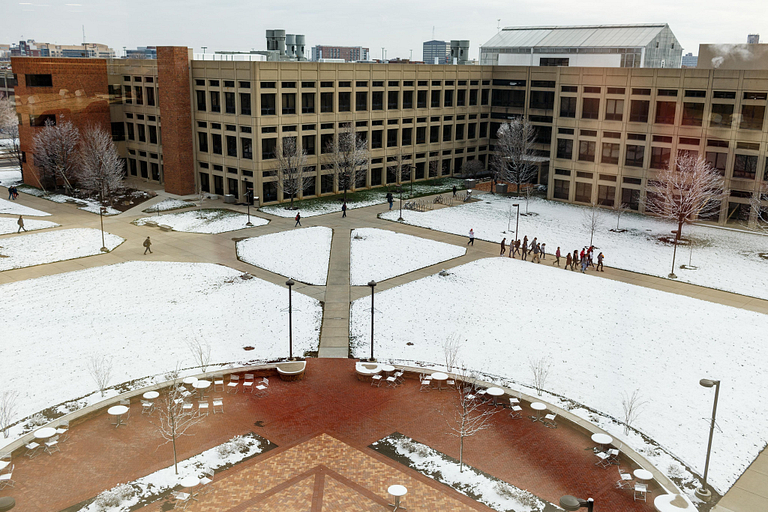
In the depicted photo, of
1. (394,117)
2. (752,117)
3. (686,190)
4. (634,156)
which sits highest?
(752,117)

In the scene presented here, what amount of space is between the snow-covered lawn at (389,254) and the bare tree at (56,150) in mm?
31419

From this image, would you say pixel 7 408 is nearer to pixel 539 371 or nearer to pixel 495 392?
pixel 495 392

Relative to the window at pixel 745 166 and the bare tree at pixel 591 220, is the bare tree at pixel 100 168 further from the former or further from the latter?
the window at pixel 745 166

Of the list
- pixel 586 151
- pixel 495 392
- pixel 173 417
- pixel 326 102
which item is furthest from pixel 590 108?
pixel 173 417

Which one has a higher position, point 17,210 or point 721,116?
point 721,116

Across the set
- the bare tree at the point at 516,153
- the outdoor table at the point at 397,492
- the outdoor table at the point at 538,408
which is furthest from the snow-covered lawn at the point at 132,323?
the bare tree at the point at 516,153

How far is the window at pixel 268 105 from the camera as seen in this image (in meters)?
56.4

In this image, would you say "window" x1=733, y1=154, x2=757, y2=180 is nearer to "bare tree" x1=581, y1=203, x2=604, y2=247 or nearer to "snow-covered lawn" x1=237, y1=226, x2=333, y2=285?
"bare tree" x1=581, y1=203, x2=604, y2=247

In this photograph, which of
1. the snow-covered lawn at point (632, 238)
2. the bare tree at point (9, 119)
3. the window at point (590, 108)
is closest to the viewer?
the snow-covered lawn at point (632, 238)

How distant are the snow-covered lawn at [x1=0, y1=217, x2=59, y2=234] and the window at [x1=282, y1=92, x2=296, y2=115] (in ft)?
71.3

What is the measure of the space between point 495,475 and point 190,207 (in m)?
43.9

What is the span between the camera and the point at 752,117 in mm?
52250

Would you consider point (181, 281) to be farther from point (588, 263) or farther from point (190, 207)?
point (588, 263)

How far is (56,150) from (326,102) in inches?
1024
